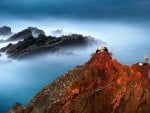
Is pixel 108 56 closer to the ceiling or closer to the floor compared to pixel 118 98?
closer to the ceiling

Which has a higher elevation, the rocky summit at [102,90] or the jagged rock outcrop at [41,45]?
the jagged rock outcrop at [41,45]

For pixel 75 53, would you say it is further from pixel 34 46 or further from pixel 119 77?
pixel 119 77

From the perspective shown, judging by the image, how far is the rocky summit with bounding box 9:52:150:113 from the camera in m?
24.7

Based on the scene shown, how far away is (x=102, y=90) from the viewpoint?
81.2ft

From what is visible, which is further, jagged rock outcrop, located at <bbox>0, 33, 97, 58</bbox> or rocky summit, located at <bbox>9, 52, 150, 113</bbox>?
jagged rock outcrop, located at <bbox>0, 33, 97, 58</bbox>

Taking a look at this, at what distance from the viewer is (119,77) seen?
25.1 metres

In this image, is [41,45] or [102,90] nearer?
[102,90]

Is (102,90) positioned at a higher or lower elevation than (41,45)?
lower

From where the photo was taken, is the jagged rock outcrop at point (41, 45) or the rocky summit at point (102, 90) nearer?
the rocky summit at point (102, 90)

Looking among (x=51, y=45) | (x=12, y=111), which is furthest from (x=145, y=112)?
(x=51, y=45)

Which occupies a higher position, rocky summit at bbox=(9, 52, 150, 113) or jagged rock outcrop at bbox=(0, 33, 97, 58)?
jagged rock outcrop at bbox=(0, 33, 97, 58)

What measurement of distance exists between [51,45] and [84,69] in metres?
122

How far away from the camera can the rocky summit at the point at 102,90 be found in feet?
81.0

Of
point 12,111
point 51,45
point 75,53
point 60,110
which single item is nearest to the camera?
point 60,110
